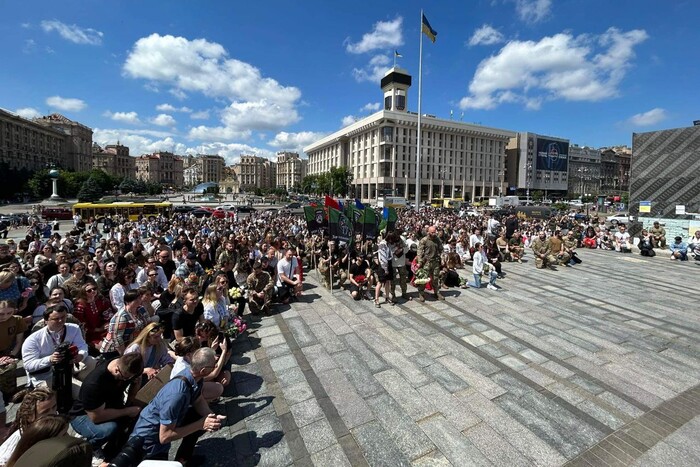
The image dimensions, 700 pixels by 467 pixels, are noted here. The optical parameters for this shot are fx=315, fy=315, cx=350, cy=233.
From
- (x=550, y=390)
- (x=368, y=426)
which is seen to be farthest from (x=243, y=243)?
(x=550, y=390)

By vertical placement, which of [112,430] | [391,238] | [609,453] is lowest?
[609,453]

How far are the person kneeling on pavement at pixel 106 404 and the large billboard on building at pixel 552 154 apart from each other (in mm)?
123336

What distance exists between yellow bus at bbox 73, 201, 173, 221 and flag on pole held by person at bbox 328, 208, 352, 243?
87.3 ft

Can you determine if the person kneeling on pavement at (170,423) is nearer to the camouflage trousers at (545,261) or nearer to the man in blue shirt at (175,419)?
the man in blue shirt at (175,419)

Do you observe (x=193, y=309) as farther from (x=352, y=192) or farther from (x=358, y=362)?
(x=352, y=192)

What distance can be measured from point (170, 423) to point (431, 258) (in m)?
7.05

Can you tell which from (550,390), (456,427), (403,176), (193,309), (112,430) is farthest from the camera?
(403,176)

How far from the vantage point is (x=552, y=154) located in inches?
4200

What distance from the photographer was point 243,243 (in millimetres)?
11391

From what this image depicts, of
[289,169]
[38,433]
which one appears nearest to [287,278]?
[38,433]

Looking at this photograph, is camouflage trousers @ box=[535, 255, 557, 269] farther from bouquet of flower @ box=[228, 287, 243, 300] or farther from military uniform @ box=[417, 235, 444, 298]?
bouquet of flower @ box=[228, 287, 243, 300]

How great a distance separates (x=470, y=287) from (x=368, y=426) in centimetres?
732

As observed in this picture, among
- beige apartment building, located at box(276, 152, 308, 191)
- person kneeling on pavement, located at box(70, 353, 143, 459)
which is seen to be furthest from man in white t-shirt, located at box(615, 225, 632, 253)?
beige apartment building, located at box(276, 152, 308, 191)

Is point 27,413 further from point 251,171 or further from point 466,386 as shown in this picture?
point 251,171
